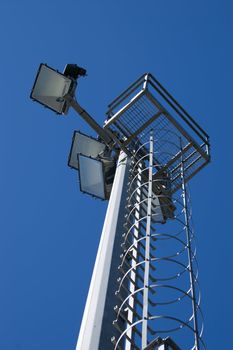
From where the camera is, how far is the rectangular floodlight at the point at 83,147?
11.4 metres

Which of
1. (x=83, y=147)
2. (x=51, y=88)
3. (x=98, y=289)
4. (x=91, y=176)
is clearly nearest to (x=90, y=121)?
(x=83, y=147)

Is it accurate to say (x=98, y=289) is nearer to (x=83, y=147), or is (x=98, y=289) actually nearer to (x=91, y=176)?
(x=91, y=176)

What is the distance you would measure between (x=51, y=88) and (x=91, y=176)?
5.38 feet

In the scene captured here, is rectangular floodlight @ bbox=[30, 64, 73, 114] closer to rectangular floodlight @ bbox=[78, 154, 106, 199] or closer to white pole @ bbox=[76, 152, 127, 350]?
rectangular floodlight @ bbox=[78, 154, 106, 199]

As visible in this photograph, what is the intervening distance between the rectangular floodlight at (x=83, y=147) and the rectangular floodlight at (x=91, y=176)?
98 centimetres

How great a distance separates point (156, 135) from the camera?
9938 mm

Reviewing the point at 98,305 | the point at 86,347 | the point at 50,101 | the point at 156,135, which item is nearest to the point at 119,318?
the point at 98,305

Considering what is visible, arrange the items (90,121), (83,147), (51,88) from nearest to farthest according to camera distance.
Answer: (51,88)
(90,121)
(83,147)

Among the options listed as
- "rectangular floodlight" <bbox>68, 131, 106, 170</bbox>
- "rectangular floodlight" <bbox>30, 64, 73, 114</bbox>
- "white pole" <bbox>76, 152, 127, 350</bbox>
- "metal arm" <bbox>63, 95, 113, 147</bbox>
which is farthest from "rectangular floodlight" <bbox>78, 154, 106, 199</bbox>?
"white pole" <bbox>76, 152, 127, 350</bbox>

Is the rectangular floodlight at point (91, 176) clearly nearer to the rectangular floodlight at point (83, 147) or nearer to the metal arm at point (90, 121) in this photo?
the metal arm at point (90, 121)

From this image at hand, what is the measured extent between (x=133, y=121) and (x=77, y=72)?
58.9 inches

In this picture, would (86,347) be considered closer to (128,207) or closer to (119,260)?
(119,260)

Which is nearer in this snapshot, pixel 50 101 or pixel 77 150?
pixel 50 101

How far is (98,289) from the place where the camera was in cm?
553
